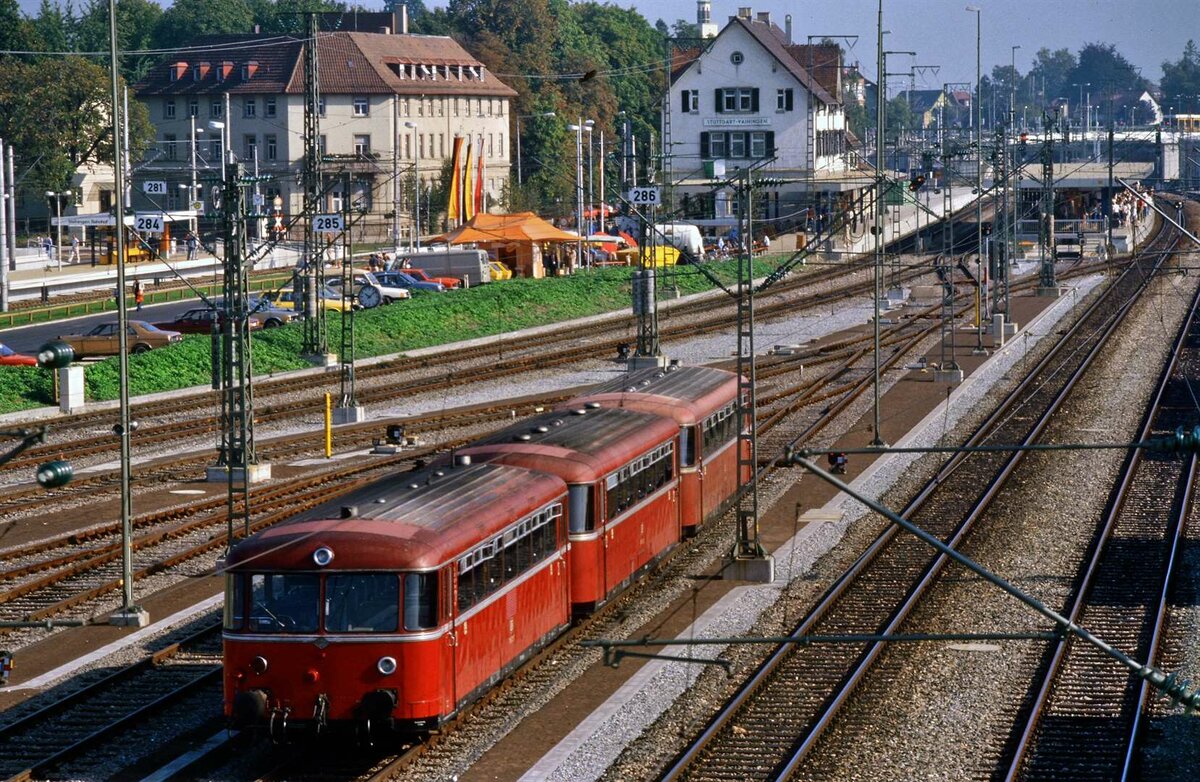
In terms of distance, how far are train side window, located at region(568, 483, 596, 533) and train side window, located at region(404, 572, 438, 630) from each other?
171 inches

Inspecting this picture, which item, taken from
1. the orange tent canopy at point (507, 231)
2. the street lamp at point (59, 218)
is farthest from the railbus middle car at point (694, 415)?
the street lamp at point (59, 218)

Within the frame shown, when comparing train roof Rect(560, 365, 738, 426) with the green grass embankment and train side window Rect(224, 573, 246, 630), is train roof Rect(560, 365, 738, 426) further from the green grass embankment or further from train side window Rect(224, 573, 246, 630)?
the green grass embankment

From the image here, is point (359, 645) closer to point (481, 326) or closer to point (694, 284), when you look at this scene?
point (481, 326)

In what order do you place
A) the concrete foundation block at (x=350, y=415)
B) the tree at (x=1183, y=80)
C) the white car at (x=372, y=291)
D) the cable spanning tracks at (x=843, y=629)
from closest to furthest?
the cable spanning tracks at (x=843, y=629)
the concrete foundation block at (x=350, y=415)
the white car at (x=372, y=291)
the tree at (x=1183, y=80)

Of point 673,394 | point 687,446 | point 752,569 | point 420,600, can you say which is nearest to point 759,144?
point 673,394

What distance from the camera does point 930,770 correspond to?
16266 mm

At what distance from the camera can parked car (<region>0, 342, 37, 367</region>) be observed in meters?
43.1

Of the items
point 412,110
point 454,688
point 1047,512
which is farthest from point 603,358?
point 412,110

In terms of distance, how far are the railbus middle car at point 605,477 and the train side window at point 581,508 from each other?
11 mm

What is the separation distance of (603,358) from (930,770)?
3397 centimetres

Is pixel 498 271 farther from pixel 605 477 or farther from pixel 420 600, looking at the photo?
pixel 420 600

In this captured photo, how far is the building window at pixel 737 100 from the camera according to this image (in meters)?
92.8

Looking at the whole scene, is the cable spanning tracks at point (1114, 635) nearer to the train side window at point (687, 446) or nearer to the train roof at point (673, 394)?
the train side window at point (687, 446)

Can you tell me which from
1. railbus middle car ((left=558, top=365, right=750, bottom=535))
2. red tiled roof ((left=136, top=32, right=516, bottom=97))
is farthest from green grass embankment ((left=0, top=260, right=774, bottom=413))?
red tiled roof ((left=136, top=32, right=516, bottom=97))
